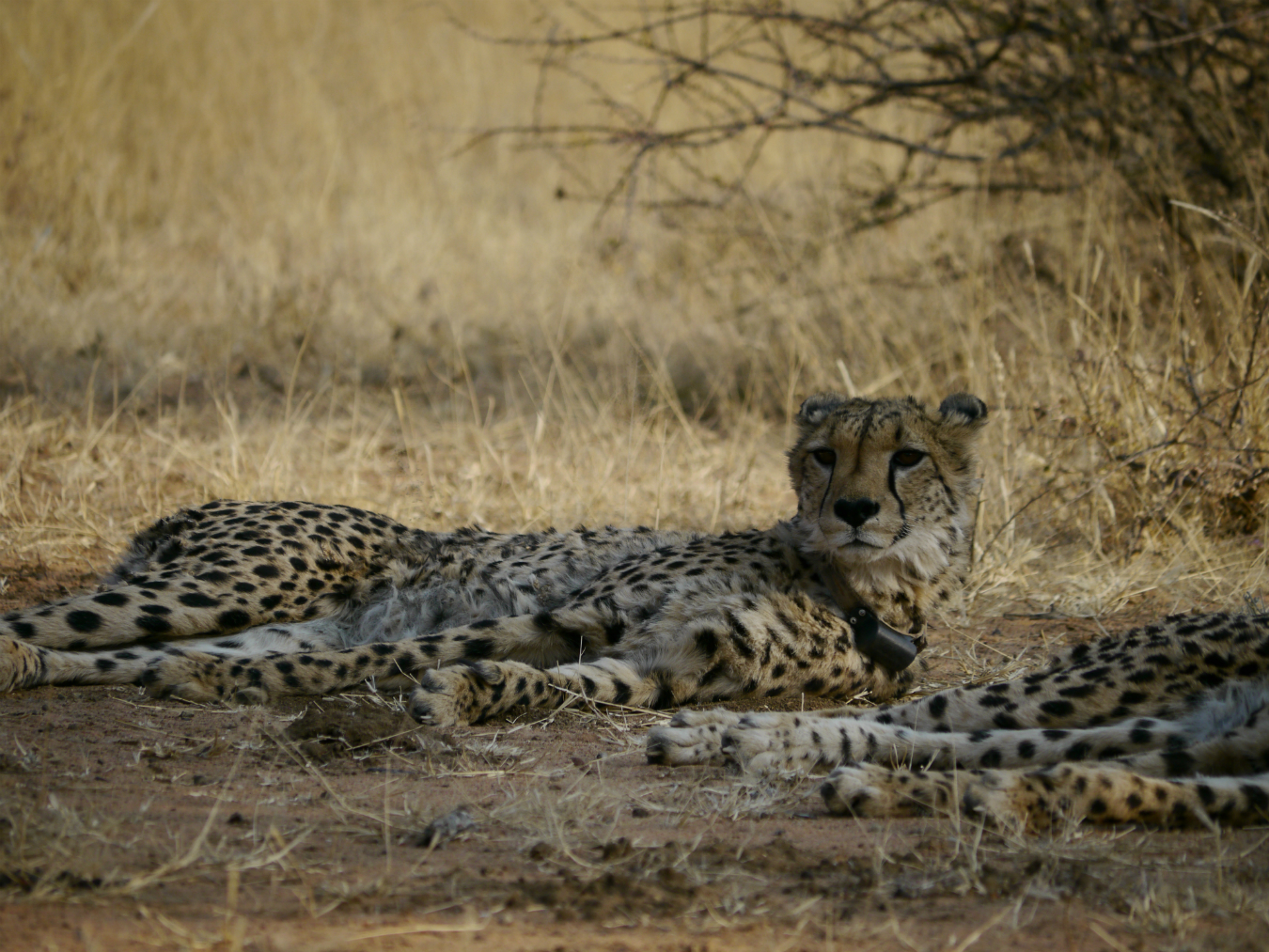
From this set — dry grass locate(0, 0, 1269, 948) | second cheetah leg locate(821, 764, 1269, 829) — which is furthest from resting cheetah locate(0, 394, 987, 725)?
second cheetah leg locate(821, 764, 1269, 829)

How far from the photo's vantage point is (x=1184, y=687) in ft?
9.19

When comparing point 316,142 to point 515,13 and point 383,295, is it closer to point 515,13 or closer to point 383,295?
point 383,295

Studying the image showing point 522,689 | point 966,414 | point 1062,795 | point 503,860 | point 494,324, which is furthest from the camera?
point 494,324

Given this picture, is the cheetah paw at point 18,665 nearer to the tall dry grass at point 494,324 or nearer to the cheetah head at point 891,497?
the tall dry grass at point 494,324

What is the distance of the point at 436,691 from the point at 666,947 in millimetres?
1303

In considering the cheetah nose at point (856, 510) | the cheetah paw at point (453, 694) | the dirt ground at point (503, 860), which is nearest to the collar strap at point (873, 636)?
the cheetah nose at point (856, 510)

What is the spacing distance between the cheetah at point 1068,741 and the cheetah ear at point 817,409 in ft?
2.83

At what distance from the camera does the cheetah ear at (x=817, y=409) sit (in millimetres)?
3492

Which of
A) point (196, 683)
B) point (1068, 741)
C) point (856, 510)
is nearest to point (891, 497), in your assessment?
point (856, 510)

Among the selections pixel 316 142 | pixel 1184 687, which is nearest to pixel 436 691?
pixel 1184 687

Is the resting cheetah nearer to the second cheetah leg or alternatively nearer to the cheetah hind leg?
the cheetah hind leg

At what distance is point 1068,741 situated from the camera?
2.67 meters

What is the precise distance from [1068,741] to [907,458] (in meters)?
0.88

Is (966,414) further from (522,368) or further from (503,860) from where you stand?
(522,368)
